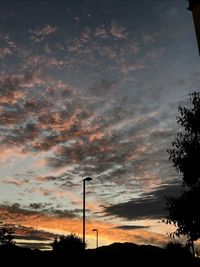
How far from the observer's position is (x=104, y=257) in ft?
96.3

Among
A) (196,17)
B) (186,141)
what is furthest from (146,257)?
(196,17)

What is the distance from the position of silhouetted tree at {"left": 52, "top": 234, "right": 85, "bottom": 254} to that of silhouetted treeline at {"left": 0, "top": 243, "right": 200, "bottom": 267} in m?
0.39

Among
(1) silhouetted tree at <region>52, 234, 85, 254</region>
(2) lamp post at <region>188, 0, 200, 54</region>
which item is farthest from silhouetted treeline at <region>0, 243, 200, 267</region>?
(2) lamp post at <region>188, 0, 200, 54</region>

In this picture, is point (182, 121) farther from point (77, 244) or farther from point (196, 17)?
point (77, 244)

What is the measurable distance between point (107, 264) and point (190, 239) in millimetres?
6573

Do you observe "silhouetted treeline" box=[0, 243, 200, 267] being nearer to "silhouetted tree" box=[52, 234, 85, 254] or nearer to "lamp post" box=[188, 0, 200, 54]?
"silhouetted tree" box=[52, 234, 85, 254]

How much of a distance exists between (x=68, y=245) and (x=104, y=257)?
16.9 ft

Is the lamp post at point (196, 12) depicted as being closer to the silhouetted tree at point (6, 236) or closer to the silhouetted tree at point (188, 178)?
the silhouetted tree at point (188, 178)

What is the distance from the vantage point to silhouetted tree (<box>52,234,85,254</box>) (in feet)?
107

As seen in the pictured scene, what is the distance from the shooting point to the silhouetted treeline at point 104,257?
88.3ft

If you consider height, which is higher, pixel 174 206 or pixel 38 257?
pixel 174 206

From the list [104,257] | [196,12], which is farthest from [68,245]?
[196,12]

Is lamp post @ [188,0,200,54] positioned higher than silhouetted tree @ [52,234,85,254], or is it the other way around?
lamp post @ [188,0,200,54]

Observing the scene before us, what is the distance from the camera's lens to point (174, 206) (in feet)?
98.8
